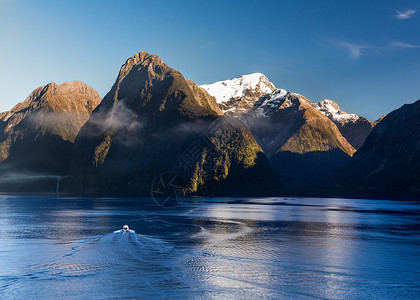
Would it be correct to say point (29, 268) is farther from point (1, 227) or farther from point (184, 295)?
point (1, 227)

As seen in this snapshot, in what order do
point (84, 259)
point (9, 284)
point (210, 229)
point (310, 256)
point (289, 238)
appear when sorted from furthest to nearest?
point (210, 229) → point (289, 238) → point (310, 256) → point (84, 259) → point (9, 284)

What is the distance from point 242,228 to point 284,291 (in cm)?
4536

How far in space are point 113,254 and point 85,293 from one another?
58.8 ft

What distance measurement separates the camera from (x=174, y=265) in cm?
4247

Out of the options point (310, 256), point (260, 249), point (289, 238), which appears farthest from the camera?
point (289, 238)

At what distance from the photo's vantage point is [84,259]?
4528 cm

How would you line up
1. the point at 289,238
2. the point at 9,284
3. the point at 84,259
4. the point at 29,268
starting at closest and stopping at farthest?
the point at 9,284, the point at 29,268, the point at 84,259, the point at 289,238

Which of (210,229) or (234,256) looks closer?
(234,256)

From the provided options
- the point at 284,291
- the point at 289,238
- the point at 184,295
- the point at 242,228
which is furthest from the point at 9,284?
the point at 242,228

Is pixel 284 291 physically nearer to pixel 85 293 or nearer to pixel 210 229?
pixel 85 293

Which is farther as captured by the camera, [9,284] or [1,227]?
[1,227]

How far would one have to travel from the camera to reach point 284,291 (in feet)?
108

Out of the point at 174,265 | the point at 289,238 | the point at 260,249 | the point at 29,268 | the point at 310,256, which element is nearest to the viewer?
the point at 29,268

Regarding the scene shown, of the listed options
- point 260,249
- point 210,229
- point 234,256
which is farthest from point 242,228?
point 234,256
